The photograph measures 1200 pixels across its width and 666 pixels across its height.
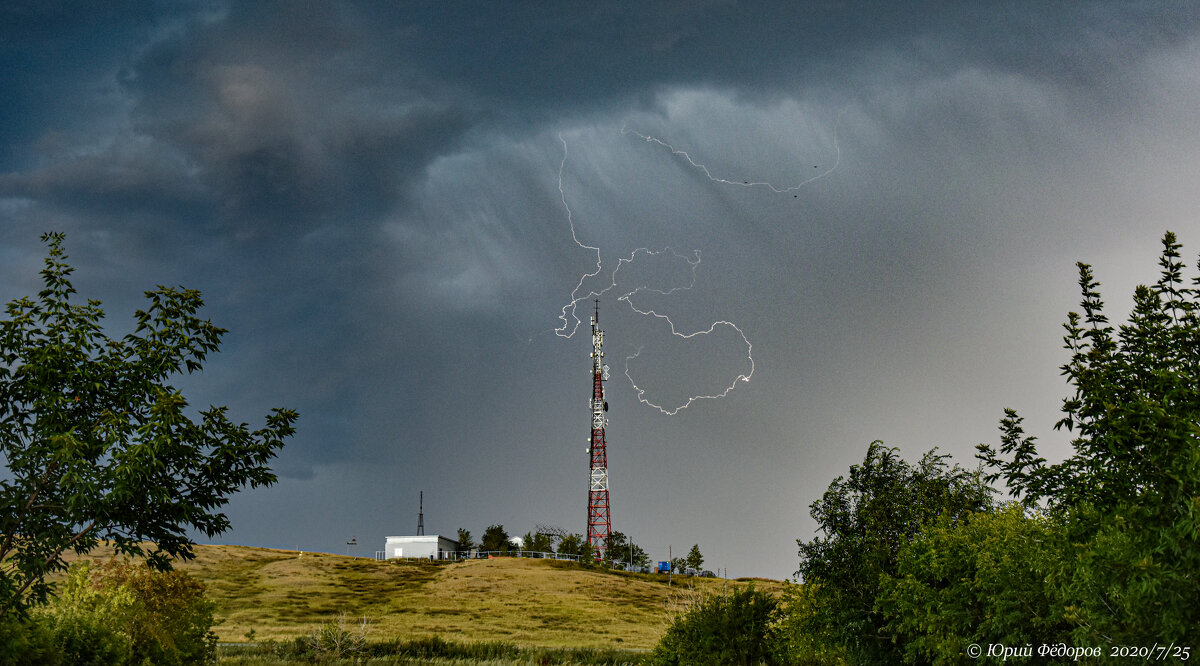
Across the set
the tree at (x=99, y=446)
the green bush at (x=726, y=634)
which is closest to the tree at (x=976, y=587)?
the green bush at (x=726, y=634)

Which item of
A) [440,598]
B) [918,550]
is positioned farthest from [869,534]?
[440,598]

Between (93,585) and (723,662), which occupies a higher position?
(93,585)

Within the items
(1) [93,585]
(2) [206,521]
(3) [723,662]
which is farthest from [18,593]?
(3) [723,662]

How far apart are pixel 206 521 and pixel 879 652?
64.7ft

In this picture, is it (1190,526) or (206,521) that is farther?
(206,521)

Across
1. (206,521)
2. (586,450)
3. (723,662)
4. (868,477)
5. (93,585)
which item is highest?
(586,450)

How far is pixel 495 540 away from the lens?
140125mm

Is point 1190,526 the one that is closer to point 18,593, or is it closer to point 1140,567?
point 1140,567

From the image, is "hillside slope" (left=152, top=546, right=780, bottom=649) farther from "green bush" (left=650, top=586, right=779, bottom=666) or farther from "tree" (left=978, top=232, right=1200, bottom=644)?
"tree" (left=978, top=232, right=1200, bottom=644)

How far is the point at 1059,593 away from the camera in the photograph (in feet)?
→ 55.6

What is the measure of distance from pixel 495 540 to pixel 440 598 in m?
47.2

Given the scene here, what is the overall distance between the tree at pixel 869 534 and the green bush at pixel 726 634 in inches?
79.6

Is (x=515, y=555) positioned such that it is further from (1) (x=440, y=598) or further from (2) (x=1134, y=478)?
(2) (x=1134, y=478)

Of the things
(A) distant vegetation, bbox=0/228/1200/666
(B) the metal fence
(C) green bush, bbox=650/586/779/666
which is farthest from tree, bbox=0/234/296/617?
(B) the metal fence
